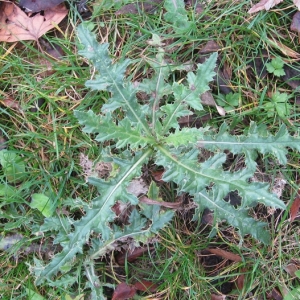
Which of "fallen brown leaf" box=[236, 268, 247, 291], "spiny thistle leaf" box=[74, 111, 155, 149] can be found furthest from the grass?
"spiny thistle leaf" box=[74, 111, 155, 149]

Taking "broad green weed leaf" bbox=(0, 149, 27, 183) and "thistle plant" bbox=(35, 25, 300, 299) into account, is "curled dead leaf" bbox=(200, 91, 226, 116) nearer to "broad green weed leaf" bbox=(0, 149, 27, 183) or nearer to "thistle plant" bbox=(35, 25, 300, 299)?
"thistle plant" bbox=(35, 25, 300, 299)

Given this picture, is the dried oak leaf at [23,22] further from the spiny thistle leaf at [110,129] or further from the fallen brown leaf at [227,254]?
the fallen brown leaf at [227,254]

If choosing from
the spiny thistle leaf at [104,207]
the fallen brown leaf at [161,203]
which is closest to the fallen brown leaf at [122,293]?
the spiny thistle leaf at [104,207]

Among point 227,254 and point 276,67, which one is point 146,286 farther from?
point 276,67

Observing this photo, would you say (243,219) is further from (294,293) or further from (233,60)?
(233,60)

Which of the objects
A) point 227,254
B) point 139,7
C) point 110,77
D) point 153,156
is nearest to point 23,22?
point 139,7

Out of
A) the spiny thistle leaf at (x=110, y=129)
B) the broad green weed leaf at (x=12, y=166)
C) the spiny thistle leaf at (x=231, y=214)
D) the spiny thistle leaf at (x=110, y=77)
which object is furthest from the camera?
the broad green weed leaf at (x=12, y=166)

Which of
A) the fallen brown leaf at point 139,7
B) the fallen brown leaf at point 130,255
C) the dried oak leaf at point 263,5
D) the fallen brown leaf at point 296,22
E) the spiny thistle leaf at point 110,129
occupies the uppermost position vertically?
the fallen brown leaf at point 139,7
